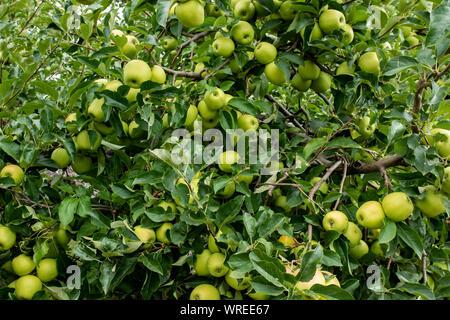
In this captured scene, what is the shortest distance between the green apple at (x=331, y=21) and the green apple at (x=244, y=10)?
32 centimetres

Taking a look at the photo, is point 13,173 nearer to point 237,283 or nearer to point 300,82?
point 237,283

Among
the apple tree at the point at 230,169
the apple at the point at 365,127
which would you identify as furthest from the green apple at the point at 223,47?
the apple at the point at 365,127

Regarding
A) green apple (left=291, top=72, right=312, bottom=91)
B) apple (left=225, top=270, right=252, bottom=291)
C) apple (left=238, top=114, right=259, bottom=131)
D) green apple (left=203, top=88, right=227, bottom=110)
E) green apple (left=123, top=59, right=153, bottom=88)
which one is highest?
green apple (left=123, top=59, right=153, bottom=88)

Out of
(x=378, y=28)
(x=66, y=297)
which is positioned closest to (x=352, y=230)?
(x=378, y=28)

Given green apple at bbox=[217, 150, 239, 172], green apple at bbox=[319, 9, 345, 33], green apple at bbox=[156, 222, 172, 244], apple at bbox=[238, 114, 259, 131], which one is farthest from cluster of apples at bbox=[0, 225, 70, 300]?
green apple at bbox=[319, 9, 345, 33]

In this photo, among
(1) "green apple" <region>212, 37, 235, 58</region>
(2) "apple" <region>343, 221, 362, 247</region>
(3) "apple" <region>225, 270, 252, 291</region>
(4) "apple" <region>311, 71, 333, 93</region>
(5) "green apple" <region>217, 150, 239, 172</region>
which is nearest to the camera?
(3) "apple" <region>225, 270, 252, 291</region>

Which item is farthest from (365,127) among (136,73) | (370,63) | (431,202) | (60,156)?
(60,156)

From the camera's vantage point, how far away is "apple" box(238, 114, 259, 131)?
163 centimetres

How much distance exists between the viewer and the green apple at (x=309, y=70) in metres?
1.63

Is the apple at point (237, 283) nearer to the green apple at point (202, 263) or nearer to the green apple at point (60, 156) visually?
the green apple at point (202, 263)

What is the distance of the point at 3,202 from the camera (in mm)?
1619

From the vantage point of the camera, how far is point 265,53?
1603 mm

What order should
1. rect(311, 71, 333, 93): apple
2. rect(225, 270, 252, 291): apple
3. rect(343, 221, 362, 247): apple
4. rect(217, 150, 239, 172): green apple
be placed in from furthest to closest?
rect(311, 71, 333, 93): apple < rect(217, 150, 239, 172): green apple < rect(343, 221, 362, 247): apple < rect(225, 270, 252, 291): apple

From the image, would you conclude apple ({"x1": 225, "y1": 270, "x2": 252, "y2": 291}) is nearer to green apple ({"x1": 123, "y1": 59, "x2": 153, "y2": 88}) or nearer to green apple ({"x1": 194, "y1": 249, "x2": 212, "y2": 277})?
green apple ({"x1": 194, "y1": 249, "x2": 212, "y2": 277})
